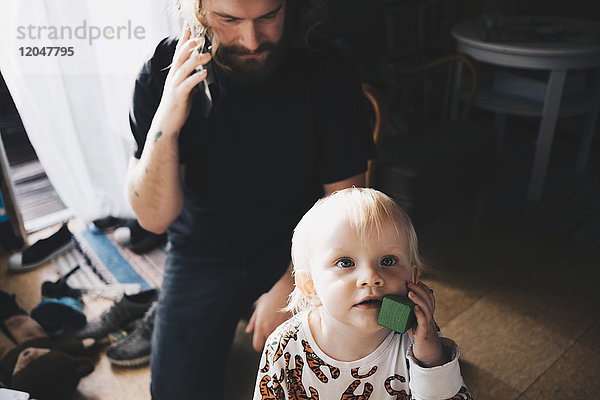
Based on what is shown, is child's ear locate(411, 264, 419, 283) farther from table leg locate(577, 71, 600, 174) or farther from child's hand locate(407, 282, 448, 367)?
table leg locate(577, 71, 600, 174)

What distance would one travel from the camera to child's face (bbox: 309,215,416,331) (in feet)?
2.61

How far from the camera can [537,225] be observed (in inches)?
94.2

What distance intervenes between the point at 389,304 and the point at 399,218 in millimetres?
155

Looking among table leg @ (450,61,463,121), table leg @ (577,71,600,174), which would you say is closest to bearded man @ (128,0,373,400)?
table leg @ (450,61,463,121)

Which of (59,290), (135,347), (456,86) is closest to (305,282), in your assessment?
(135,347)

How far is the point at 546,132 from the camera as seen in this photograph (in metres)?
2.42

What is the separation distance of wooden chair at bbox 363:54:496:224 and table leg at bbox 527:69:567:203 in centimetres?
33

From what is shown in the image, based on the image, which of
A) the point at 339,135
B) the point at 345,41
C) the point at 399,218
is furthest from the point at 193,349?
the point at 345,41

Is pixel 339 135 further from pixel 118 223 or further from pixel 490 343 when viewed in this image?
pixel 118 223

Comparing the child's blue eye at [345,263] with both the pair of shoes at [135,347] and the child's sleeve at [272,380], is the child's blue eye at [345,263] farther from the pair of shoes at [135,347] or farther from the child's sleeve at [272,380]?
the pair of shoes at [135,347]

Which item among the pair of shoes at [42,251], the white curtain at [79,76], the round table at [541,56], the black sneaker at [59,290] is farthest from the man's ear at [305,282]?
the round table at [541,56]

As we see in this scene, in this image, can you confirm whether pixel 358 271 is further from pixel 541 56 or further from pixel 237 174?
pixel 541 56

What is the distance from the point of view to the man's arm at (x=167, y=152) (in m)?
1.12

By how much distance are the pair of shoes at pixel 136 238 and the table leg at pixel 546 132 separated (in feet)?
5.76
